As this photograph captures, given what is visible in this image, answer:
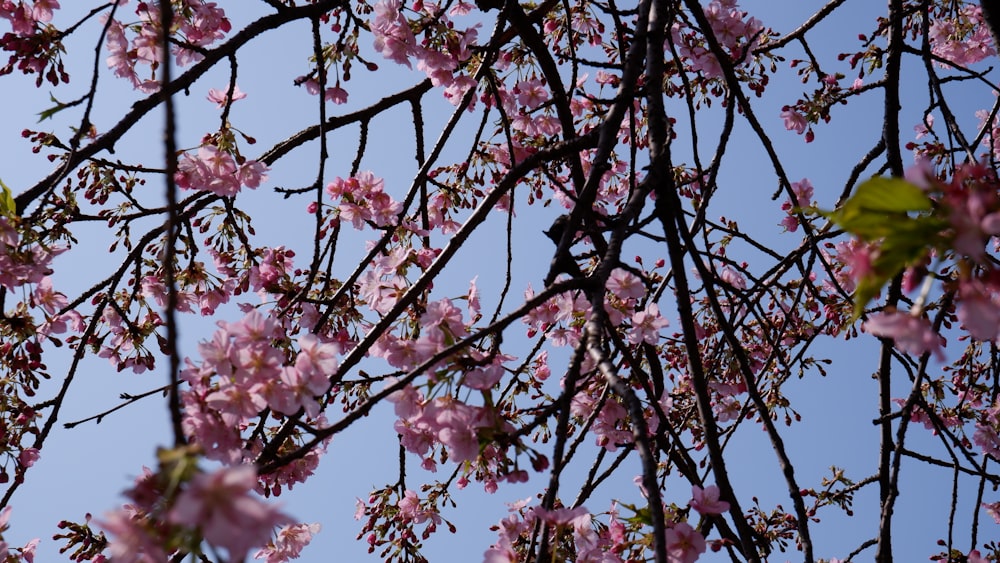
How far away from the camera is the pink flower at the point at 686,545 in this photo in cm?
171

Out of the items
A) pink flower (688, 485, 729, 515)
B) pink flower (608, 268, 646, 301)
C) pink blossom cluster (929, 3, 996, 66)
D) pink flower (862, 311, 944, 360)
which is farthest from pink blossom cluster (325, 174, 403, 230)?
pink blossom cluster (929, 3, 996, 66)

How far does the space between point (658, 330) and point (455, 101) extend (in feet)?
5.32

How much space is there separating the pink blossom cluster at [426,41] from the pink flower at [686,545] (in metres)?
1.89

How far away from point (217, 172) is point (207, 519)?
215 centimetres

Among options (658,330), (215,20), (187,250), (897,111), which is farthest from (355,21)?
(897,111)

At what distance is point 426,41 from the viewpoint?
9.82 ft

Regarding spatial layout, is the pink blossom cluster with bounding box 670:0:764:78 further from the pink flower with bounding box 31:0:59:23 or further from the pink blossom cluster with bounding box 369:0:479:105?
the pink flower with bounding box 31:0:59:23

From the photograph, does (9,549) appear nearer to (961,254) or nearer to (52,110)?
(52,110)

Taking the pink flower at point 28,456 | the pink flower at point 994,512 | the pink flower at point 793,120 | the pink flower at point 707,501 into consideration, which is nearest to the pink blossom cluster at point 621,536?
the pink flower at point 707,501

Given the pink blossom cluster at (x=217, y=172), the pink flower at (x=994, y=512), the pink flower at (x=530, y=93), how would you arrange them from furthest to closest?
the pink flower at (x=994, y=512)
the pink flower at (x=530, y=93)
the pink blossom cluster at (x=217, y=172)

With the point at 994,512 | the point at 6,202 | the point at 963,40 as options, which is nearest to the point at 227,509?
the point at 6,202

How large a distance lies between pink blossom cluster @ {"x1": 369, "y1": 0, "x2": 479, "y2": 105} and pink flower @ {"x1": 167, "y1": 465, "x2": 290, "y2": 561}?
2.26 meters

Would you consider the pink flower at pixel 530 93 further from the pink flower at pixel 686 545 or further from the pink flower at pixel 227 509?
the pink flower at pixel 227 509

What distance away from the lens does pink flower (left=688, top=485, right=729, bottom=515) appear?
1664 mm
